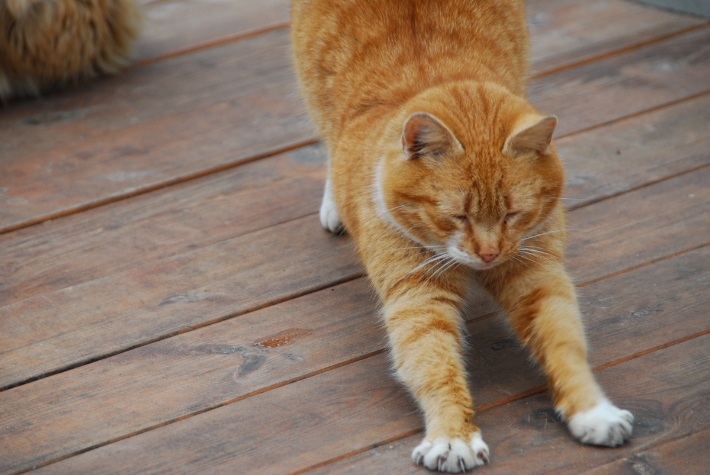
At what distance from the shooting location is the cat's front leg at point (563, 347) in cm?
147

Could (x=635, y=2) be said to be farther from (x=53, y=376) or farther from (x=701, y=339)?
(x=53, y=376)

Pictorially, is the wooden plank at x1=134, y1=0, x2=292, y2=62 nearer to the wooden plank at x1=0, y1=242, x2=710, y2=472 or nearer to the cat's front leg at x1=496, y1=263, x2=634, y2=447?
the wooden plank at x1=0, y1=242, x2=710, y2=472

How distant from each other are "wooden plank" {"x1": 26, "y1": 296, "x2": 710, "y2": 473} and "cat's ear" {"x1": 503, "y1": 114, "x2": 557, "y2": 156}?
0.52 metres

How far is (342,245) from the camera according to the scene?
225 centimetres

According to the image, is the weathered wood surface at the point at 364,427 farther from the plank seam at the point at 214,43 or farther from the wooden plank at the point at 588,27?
the plank seam at the point at 214,43

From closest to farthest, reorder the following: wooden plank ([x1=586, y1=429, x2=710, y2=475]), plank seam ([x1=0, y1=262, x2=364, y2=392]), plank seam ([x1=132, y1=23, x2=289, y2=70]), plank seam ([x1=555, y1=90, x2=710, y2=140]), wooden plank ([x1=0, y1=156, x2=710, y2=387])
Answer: wooden plank ([x1=586, y1=429, x2=710, y2=475]) → plank seam ([x1=0, y1=262, x2=364, y2=392]) → wooden plank ([x1=0, y1=156, x2=710, y2=387]) → plank seam ([x1=555, y1=90, x2=710, y2=140]) → plank seam ([x1=132, y1=23, x2=289, y2=70])

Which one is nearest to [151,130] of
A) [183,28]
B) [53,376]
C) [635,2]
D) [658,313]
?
[183,28]

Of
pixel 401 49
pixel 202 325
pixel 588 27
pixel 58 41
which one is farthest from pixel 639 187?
pixel 58 41

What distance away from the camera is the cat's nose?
1.64 metres

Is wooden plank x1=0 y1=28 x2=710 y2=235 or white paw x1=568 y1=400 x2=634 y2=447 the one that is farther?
wooden plank x1=0 y1=28 x2=710 y2=235

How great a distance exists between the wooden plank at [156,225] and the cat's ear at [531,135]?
0.92 metres

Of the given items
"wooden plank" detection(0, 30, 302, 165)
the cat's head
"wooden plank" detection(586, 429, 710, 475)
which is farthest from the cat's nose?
"wooden plank" detection(0, 30, 302, 165)

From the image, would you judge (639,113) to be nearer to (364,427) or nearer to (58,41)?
(364,427)

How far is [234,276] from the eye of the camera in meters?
2.11
